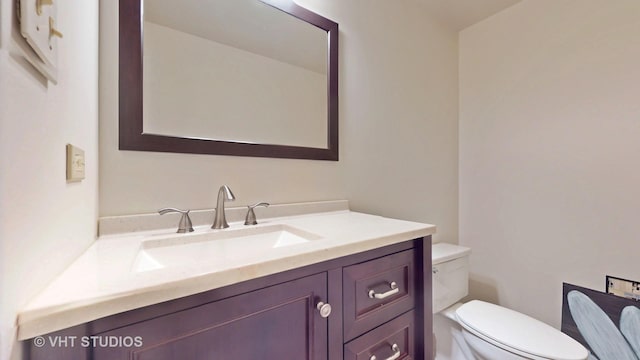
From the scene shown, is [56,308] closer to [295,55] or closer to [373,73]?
[295,55]

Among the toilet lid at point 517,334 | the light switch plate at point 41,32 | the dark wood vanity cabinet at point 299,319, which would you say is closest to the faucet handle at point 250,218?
the dark wood vanity cabinet at point 299,319

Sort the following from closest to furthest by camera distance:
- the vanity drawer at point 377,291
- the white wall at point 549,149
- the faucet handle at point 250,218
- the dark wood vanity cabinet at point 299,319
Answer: the dark wood vanity cabinet at point 299,319 < the vanity drawer at point 377,291 < the faucet handle at point 250,218 < the white wall at point 549,149

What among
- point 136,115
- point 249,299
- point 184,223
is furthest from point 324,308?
point 136,115

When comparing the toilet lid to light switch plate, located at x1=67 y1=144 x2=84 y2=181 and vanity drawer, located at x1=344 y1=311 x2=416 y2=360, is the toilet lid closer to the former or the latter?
vanity drawer, located at x1=344 y1=311 x2=416 y2=360

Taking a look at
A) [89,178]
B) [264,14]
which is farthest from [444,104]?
[89,178]

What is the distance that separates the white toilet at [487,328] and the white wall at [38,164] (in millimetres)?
1524

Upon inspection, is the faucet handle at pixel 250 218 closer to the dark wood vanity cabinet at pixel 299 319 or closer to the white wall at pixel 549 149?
the dark wood vanity cabinet at pixel 299 319

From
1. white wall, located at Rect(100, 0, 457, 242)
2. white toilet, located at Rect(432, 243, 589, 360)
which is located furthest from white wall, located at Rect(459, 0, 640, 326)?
white toilet, located at Rect(432, 243, 589, 360)

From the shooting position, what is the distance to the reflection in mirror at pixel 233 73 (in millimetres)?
975

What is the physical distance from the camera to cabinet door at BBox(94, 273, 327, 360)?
1.55 feet

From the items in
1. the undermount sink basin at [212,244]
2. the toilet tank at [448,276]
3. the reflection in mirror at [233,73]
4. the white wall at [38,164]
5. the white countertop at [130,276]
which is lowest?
the toilet tank at [448,276]

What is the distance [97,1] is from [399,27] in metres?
1.56

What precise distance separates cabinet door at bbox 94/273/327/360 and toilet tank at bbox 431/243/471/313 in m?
1.01

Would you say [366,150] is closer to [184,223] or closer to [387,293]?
[387,293]
